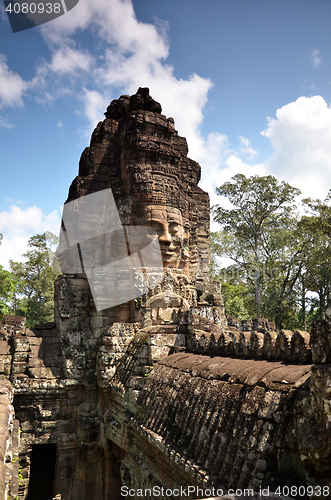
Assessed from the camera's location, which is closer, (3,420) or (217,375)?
(217,375)

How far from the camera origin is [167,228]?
954 centimetres

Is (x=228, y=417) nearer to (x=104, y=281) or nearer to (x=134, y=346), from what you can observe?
(x=134, y=346)

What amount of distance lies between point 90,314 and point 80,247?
196 cm

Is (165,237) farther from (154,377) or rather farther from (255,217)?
(255,217)

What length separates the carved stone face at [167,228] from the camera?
30.8 feet

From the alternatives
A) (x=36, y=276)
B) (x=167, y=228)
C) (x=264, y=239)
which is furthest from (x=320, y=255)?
(x=36, y=276)

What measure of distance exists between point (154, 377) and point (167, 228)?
4413 mm

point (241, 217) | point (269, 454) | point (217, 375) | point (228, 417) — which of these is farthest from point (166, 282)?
point (241, 217)

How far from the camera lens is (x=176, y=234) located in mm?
9766

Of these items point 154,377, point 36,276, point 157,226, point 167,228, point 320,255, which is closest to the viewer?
point 154,377

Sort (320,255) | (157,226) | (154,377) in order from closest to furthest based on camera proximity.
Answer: (154,377)
(157,226)
(320,255)

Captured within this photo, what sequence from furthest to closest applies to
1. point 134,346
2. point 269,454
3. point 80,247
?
point 80,247, point 134,346, point 269,454

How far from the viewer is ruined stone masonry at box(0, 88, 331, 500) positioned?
3.10 m

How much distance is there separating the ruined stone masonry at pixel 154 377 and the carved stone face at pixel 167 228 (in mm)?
31
